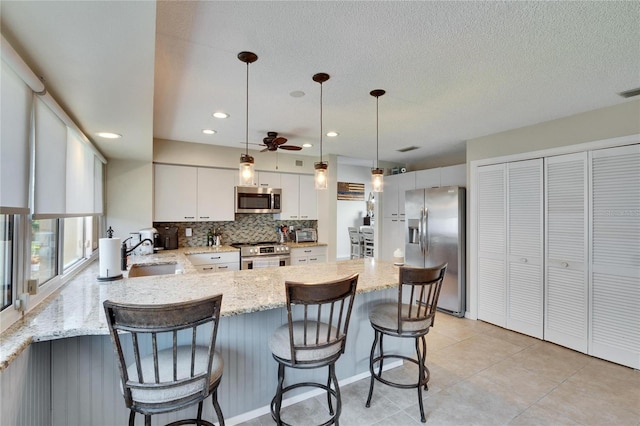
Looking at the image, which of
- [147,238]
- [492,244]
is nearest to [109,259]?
[147,238]

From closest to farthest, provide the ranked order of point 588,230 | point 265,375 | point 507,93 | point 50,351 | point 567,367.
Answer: point 50,351 < point 265,375 < point 507,93 < point 567,367 < point 588,230

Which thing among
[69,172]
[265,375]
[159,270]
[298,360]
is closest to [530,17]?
[298,360]

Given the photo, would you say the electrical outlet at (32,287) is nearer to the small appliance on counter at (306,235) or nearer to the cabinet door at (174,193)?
the cabinet door at (174,193)

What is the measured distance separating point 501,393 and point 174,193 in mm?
4447

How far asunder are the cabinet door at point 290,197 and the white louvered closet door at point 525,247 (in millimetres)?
3182

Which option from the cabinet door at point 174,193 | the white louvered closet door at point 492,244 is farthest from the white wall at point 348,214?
the cabinet door at point 174,193

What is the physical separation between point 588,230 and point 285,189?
13.2 ft

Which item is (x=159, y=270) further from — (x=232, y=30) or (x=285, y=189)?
(x=232, y=30)

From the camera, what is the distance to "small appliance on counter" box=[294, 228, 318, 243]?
533cm

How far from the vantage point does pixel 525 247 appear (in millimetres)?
3535

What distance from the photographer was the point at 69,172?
223cm

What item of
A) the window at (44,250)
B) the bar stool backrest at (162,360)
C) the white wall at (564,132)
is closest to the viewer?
the bar stool backrest at (162,360)

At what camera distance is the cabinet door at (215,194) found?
452 centimetres

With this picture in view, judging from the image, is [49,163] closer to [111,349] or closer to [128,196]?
[111,349]
